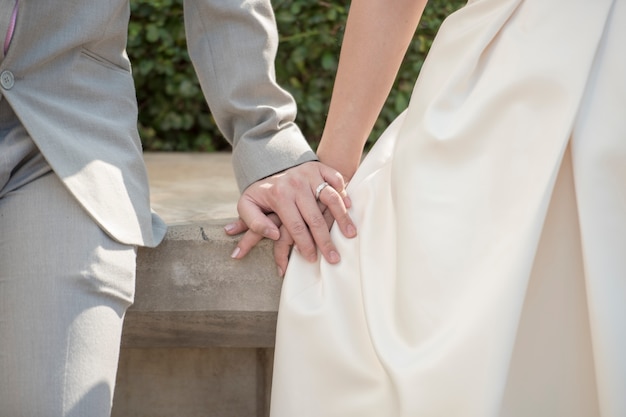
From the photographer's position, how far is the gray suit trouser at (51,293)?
135 centimetres

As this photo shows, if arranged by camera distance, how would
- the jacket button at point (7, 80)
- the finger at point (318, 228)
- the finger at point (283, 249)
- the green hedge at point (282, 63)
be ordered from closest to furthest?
the jacket button at point (7, 80) → the finger at point (318, 228) → the finger at point (283, 249) → the green hedge at point (282, 63)

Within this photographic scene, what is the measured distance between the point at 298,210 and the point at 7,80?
0.52 metres

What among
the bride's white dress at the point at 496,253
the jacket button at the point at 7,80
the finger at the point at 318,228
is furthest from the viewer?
the finger at the point at 318,228

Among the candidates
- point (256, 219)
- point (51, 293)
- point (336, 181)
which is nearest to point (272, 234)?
point (256, 219)

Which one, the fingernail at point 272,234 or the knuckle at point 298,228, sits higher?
the knuckle at point 298,228

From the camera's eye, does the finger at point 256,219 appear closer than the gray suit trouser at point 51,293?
No

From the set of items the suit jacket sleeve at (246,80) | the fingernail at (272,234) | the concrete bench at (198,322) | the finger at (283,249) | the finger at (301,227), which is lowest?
the concrete bench at (198,322)

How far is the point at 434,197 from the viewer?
143 cm

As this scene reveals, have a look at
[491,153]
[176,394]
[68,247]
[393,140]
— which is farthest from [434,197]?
[176,394]

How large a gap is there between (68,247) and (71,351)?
0.15 meters

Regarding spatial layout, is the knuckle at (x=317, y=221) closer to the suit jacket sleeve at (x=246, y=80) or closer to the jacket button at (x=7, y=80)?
the suit jacket sleeve at (x=246, y=80)

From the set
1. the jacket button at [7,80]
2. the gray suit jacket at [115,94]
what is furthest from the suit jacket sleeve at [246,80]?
the jacket button at [7,80]

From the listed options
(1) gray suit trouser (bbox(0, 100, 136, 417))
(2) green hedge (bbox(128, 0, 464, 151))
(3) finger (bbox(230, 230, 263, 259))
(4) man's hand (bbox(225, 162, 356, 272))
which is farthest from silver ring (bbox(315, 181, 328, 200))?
(2) green hedge (bbox(128, 0, 464, 151))

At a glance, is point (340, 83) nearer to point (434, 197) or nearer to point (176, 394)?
point (434, 197)
